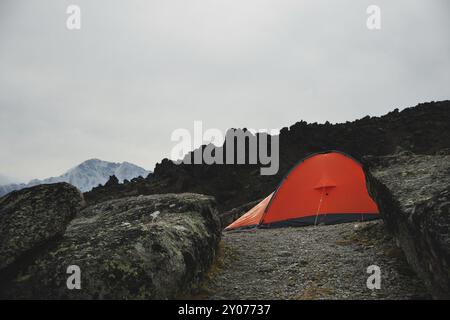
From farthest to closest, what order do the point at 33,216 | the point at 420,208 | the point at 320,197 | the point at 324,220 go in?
the point at 320,197
the point at 324,220
the point at 33,216
the point at 420,208

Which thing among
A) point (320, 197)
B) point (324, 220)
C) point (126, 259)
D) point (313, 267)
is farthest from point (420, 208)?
point (320, 197)

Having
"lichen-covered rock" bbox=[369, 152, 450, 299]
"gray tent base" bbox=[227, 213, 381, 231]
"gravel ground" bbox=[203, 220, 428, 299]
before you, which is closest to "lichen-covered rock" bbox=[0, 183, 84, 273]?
"gravel ground" bbox=[203, 220, 428, 299]

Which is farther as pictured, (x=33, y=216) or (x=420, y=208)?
(x=33, y=216)

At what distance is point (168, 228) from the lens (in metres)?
7.64

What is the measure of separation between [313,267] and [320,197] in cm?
681

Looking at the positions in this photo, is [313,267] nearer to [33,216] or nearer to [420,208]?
[420,208]

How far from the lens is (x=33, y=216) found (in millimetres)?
7414

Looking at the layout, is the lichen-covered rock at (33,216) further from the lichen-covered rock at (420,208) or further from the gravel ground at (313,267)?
the lichen-covered rock at (420,208)

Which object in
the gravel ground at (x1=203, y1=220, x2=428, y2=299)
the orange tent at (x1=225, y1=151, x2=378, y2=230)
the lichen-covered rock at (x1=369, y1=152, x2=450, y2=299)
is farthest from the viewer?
the orange tent at (x1=225, y1=151, x2=378, y2=230)

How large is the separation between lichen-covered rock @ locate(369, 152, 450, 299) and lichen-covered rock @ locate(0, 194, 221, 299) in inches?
173

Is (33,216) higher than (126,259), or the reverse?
(33,216)

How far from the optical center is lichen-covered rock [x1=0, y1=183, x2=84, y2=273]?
6809mm

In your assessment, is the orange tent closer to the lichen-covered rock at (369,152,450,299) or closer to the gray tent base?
the gray tent base
